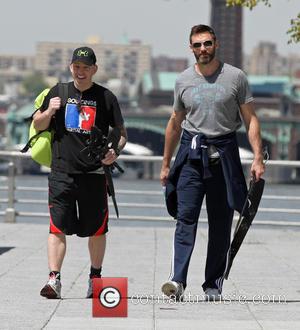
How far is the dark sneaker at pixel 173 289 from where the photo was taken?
938 centimetres

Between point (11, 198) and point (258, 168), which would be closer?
point (258, 168)

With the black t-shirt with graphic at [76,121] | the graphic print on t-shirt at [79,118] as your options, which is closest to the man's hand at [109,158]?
the black t-shirt with graphic at [76,121]

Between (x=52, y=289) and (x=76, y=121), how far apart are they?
106 centimetres

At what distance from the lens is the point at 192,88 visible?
31.4 ft

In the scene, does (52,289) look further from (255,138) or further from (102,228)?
(255,138)

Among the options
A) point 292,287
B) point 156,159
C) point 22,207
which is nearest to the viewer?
point 292,287

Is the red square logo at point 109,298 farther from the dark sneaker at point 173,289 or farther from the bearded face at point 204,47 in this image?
the bearded face at point 204,47

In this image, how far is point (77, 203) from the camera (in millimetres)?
9750

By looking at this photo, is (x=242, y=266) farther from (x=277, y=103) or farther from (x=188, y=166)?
(x=277, y=103)

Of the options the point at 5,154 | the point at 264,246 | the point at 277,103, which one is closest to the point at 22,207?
the point at 5,154

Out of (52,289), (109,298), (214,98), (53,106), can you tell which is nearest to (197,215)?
(214,98)

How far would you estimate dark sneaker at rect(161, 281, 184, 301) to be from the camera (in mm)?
9383

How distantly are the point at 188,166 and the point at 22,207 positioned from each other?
149 feet

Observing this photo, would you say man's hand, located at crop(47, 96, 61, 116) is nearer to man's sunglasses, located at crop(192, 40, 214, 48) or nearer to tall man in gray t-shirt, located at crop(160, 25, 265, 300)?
tall man in gray t-shirt, located at crop(160, 25, 265, 300)
